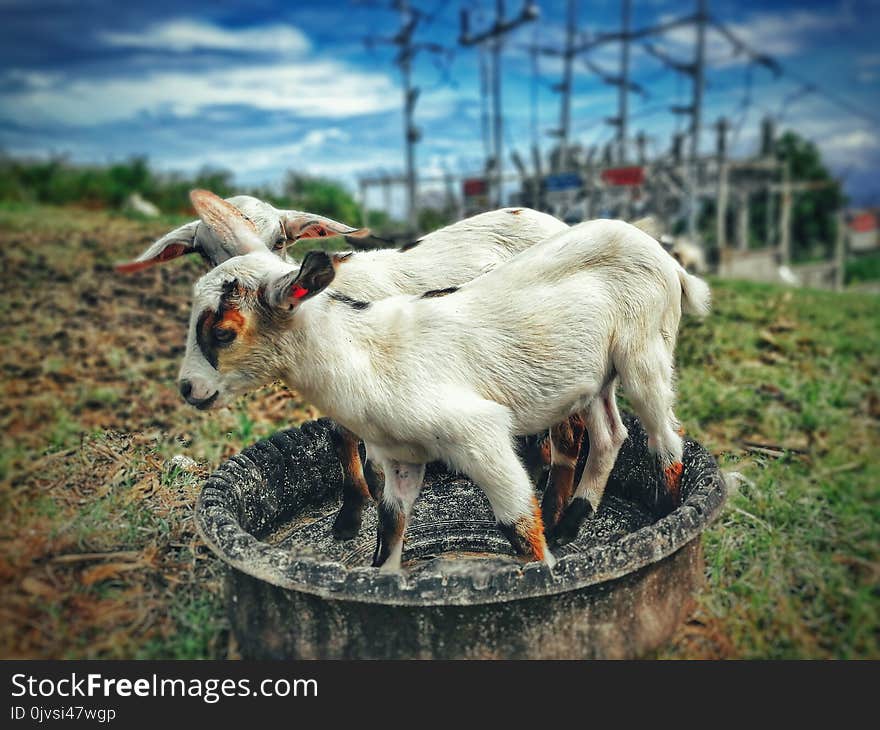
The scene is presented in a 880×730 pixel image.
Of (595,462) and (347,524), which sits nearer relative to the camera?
(595,462)

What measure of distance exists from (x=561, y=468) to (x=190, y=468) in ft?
5.57

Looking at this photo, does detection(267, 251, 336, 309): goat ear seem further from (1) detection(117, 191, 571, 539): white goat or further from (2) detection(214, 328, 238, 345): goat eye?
(1) detection(117, 191, 571, 539): white goat

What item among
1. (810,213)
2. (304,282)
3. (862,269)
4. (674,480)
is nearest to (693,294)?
(674,480)

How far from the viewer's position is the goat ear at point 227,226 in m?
2.23

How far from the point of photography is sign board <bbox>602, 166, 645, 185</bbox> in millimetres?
11328

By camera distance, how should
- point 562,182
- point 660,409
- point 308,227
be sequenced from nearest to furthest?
point 660,409 → point 308,227 → point 562,182

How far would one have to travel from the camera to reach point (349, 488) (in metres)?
2.92

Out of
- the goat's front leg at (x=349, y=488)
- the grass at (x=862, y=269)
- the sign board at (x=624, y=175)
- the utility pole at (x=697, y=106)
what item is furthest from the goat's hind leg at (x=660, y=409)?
the grass at (x=862, y=269)

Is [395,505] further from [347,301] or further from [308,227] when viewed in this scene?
[308,227]

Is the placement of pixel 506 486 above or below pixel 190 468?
above

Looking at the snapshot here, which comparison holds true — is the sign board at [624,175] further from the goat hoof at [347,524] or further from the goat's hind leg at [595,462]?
the goat hoof at [347,524]

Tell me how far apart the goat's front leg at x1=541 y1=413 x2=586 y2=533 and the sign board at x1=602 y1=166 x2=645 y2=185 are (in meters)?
9.33

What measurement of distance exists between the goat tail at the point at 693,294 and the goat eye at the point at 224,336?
1.40 metres

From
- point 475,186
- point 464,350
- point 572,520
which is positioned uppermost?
point 464,350
